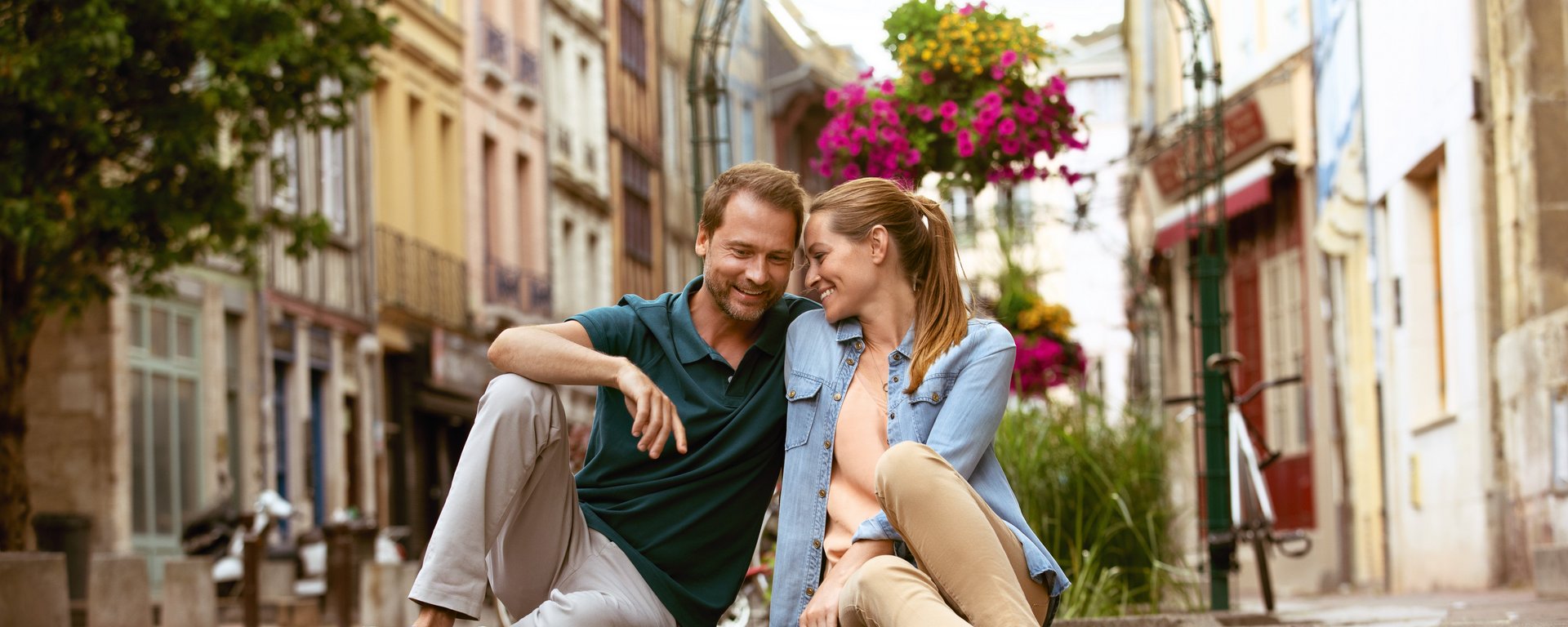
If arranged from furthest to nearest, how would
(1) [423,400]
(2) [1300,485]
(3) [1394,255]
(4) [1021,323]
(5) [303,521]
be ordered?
(1) [423,400], (5) [303,521], (2) [1300,485], (4) [1021,323], (3) [1394,255]

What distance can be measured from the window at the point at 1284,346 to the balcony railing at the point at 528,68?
15246 mm

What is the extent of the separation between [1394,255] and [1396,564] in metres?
1.93

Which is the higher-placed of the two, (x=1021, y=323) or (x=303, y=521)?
(x=1021, y=323)

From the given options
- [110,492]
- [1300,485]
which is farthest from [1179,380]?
[110,492]

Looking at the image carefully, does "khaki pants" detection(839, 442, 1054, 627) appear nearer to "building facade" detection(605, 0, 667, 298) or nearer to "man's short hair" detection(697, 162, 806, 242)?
"man's short hair" detection(697, 162, 806, 242)

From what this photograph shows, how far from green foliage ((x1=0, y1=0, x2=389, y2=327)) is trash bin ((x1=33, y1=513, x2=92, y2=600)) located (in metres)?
1.31

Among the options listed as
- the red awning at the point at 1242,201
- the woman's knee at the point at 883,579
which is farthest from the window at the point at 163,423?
the woman's knee at the point at 883,579

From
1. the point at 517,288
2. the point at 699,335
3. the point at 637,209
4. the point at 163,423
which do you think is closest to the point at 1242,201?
the point at 163,423

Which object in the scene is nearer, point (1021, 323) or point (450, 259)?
point (1021, 323)

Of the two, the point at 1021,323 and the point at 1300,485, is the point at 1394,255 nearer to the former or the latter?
the point at 1021,323

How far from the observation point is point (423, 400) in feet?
89.9

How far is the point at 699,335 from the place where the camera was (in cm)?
464

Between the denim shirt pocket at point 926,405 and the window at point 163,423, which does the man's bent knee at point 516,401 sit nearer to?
the denim shirt pocket at point 926,405

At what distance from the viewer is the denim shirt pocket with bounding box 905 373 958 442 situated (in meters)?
4.36
